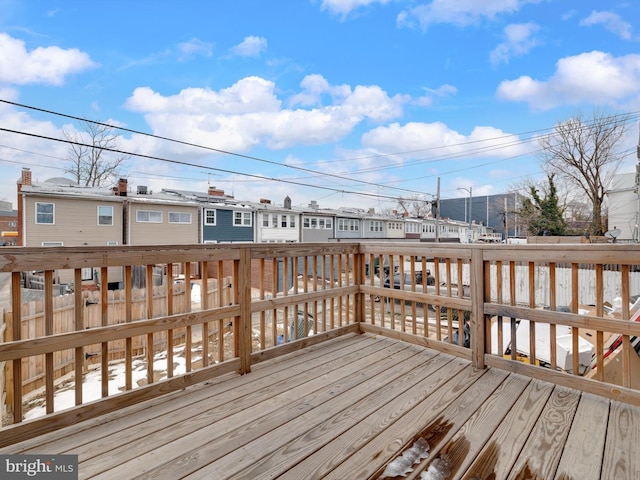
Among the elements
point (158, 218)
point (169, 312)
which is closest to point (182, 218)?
point (158, 218)

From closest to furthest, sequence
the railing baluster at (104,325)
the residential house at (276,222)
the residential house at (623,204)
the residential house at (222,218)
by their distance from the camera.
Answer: the railing baluster at (104,325)
the residential house at (623,204)
the residential house at (222,218)
the residential house at (276,222)

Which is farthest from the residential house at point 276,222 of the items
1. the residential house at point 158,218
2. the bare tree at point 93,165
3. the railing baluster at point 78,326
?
the railing baluster at point 78,326

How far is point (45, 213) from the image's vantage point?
A: 1501 centimetres

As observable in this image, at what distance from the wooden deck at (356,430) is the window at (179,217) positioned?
1722 centimetres

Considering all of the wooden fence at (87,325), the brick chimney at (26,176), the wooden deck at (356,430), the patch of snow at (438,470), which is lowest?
the wooden fence at (87,325)

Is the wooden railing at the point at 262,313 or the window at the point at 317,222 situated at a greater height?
the window at the point at 317,222

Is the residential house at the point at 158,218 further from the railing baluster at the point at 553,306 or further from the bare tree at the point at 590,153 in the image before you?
the bare tree at the point at 590,153

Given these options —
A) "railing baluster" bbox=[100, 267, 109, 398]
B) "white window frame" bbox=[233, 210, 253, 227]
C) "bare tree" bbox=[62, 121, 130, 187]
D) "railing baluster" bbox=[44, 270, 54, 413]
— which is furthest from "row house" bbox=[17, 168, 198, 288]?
"railing baluster" bbox=[44, 270, 54, 413]

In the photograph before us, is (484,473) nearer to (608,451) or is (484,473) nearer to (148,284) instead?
(608,451)

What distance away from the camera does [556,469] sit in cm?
147

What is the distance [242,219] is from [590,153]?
19226 mm

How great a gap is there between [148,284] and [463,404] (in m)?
2.07

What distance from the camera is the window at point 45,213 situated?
14859 millimetres

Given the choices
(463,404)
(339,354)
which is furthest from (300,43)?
(463,404)
